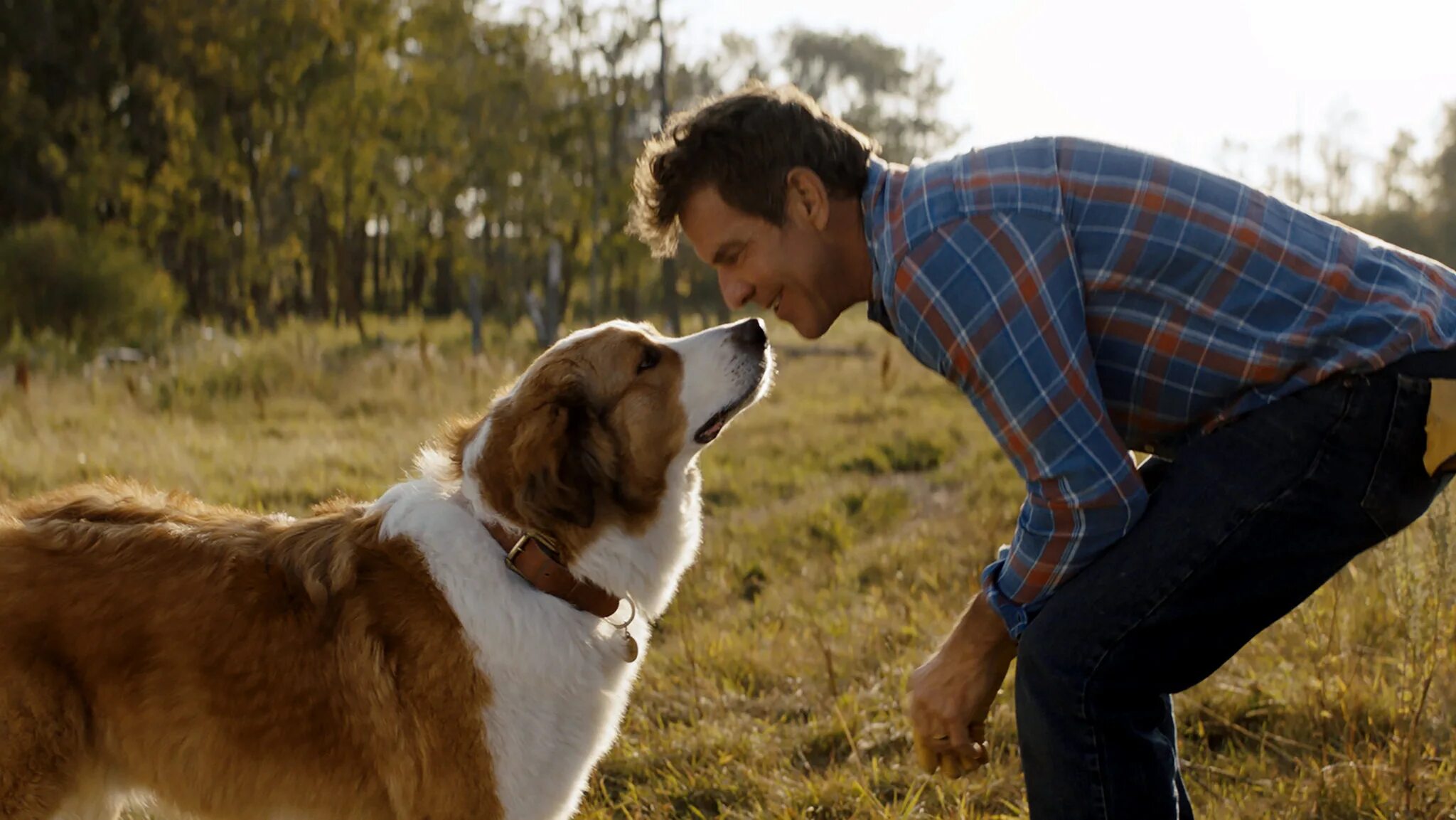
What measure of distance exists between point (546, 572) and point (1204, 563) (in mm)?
1621

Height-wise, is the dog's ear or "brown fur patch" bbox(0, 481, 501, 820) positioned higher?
the dog's ear

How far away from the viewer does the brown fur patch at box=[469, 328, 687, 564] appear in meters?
3.04

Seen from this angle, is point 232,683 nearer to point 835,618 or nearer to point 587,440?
point 587,440

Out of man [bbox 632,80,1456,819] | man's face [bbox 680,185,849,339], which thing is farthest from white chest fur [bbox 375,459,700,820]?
man [bbox 632,80,1456,819]

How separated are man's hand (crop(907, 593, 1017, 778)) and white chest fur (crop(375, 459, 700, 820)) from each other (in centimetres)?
98

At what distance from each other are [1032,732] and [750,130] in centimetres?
141

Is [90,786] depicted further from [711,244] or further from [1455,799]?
[1455,799]

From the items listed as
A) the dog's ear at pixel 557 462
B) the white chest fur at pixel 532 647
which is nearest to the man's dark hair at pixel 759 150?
the dog's ear at pixel 557 462

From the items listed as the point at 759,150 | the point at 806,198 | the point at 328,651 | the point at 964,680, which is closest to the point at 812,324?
the point at 806,198

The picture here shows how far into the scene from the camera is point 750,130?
8.32ft

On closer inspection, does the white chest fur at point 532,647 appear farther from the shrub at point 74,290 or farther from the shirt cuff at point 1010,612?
the shrub at point 74,290

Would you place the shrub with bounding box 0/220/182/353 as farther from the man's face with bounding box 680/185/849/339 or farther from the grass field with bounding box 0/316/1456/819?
the man's face with bounding box 680/185/849/339

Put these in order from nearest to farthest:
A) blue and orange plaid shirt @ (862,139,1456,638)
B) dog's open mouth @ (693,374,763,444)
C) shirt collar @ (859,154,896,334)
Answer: blue and orange plaid shirt @ (862,139,1456,638) < shirt collar @ (859,154,896,334) < dog's open mouth @ (693,374,763,444)

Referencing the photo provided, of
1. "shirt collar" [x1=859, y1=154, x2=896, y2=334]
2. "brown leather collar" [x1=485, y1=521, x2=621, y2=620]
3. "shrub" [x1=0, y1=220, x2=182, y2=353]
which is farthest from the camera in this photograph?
"shrub" [x1=0, y1=220, x2=182, y2=353]
